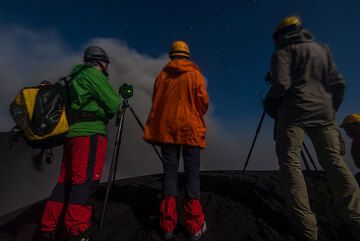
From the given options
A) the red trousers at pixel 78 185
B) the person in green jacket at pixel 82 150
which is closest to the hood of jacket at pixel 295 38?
the person in green jacket at pixel 82 150

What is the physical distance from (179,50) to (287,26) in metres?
1.49

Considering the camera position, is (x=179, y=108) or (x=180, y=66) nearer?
(x=179, y=108)

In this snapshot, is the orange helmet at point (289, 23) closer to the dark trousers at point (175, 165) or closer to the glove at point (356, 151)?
the dark trousers at point (175, 165)

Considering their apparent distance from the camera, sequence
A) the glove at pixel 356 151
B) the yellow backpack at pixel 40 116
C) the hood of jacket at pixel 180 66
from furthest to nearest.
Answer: the glove at pixel 356 151
the hood of jacket at pixel 180 66
the yellow backpack at pixel 40 116

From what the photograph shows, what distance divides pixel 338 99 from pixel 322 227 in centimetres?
187

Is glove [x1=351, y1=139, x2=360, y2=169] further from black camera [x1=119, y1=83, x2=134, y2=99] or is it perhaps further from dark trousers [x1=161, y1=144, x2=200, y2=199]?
black camera [x1=119, y1=83, x2=134, y2=99]

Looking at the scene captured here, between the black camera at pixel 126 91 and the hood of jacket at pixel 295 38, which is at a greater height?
the hood of jacket at pixel 295 38

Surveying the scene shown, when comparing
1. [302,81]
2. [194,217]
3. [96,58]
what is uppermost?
[96,58]

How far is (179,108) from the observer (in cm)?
419

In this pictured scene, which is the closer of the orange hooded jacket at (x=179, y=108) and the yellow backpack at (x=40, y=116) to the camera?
the yellow backpack at (x=40, y=116)

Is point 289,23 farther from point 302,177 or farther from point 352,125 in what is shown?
point 352,125

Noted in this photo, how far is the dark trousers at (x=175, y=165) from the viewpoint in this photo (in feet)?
13.4

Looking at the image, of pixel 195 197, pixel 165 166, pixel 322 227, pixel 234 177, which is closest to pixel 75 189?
pixel 165 166

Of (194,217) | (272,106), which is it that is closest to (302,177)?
(272,106)
